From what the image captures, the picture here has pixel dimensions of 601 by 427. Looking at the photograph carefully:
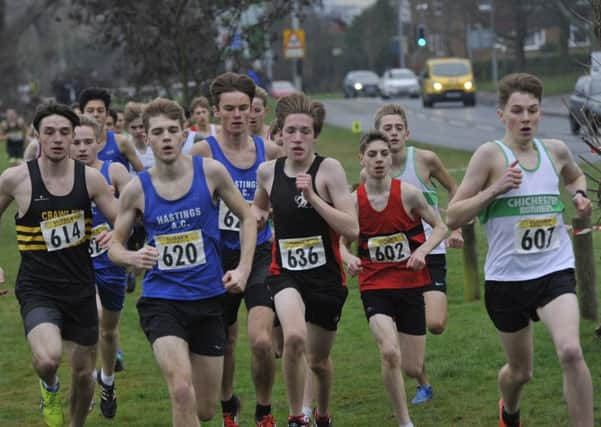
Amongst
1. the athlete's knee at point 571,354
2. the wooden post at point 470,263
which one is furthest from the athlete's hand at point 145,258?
the wooden post at point 470,263

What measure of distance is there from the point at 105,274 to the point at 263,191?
1777 millimetres

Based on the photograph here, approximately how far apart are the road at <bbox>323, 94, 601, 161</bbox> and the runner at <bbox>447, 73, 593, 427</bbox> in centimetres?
2032

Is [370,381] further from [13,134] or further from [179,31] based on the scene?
[13,134]

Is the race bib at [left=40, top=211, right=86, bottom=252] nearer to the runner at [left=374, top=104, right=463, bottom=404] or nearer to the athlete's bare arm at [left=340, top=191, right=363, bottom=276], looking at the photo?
the athlete's bare arm at [left=340, top=191, right=363, bottom=276]

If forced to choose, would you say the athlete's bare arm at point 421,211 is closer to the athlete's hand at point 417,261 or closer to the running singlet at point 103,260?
the athlete's hand at point 417,261

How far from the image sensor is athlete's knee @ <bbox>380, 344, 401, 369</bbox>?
7969 mm

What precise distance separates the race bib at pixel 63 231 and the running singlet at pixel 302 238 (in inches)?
46.7

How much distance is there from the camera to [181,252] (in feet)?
23.3

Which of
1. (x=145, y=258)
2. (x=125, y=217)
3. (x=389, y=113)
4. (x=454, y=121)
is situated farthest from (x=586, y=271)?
(x=454, y=121)

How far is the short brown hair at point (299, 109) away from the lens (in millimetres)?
7996

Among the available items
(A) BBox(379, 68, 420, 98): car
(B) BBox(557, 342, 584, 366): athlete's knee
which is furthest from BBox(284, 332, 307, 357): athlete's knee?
(A) BBox(379, 68, 420, 98): car

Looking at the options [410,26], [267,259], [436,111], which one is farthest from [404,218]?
[410,26]

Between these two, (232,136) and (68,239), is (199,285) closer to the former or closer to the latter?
(68,239)

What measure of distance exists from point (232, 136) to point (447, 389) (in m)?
2.59
